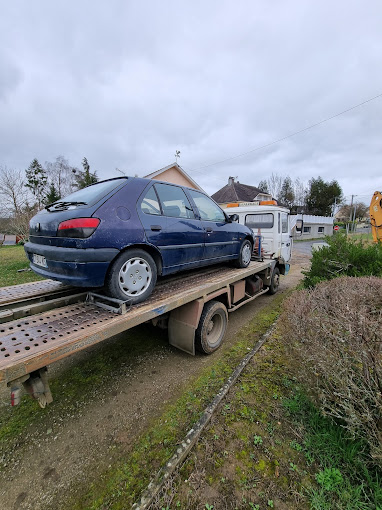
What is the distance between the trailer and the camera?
58.2 inches

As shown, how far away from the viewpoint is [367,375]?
1644mm

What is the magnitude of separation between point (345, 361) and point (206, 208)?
2.65 meters

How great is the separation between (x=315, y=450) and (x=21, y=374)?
225 centimetres

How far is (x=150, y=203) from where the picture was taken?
8.47 ft

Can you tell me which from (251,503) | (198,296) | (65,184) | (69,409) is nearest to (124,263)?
(198,296)

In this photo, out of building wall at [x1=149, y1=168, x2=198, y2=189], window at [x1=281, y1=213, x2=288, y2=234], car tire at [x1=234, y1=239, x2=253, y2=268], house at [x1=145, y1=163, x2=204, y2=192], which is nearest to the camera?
car tire at [x1=234, y1=239, x2=253, y2=268]

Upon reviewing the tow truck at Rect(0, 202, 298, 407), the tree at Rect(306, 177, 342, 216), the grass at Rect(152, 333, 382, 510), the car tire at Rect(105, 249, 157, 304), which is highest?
the tree at Rect(306, 177, 342, 216)

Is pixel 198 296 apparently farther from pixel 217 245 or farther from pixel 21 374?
pixel 21 374

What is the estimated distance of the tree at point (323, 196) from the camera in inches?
1377

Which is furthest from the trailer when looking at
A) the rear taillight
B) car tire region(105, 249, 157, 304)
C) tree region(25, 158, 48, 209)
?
tree region(25, 158, 48, 209)

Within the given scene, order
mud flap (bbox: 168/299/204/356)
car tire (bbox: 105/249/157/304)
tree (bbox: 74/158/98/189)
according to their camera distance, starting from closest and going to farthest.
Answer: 1. car tire (bbox: 105/249/157/304)
2. mud flap (bbox: 168/299/204/356)
3. tree (bbox: 74/158/98/189)

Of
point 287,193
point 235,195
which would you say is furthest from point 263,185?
point 235,195

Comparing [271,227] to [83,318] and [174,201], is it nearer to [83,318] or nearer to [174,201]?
[174,201]

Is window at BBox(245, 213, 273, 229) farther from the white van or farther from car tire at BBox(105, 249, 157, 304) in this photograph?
car tire at BBox(105, 249, 157, 304)
